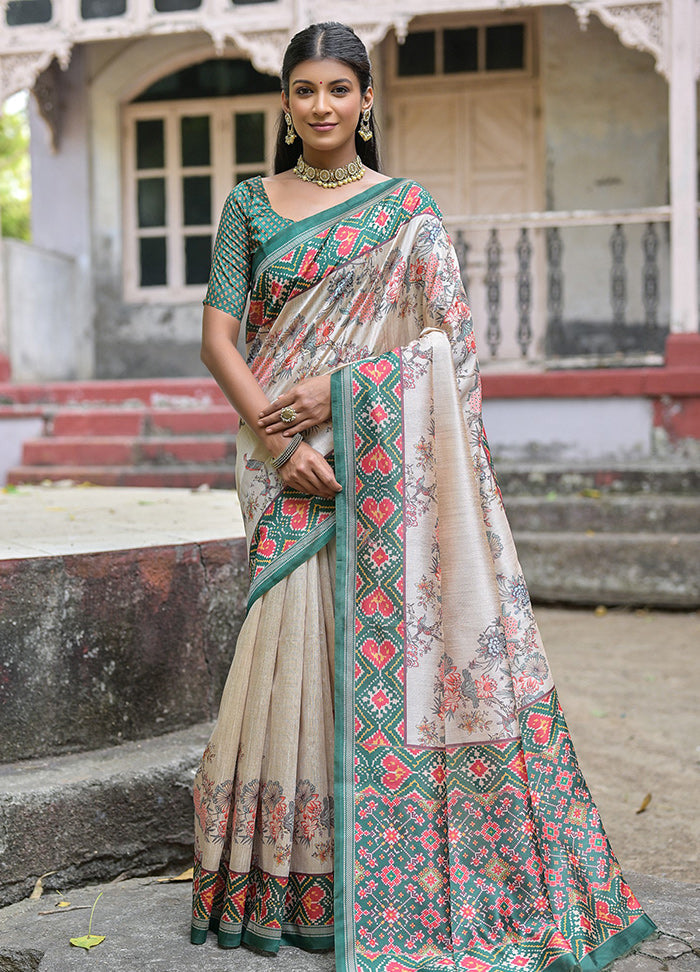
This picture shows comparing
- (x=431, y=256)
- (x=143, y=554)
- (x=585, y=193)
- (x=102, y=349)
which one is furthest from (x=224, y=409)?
(x=431, y=256)

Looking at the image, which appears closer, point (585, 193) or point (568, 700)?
point (568, 700)

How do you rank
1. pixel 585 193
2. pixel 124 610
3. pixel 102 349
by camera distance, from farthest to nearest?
pixel 102 349, pixel 585 193, pixel 124 610

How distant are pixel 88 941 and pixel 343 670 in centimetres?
77

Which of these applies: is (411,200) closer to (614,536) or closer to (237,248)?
(237,248)

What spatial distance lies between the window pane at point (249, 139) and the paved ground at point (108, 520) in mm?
5308

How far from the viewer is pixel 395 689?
6.46 feet

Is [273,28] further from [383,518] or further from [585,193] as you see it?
[383,518]

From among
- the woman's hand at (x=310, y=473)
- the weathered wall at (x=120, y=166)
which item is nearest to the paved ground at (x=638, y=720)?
the woman's hand at (x=310, y=473)

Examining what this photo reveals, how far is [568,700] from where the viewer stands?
441 cm

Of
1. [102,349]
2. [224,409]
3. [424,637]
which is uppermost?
[102,349]

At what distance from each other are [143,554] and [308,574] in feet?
2.83

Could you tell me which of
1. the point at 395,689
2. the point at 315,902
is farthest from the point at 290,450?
the point at 315,902

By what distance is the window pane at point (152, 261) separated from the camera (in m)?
9.27

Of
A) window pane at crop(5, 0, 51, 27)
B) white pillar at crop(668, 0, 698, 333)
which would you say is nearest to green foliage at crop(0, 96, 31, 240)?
window pane at crop(5, 0, 51, 27)
